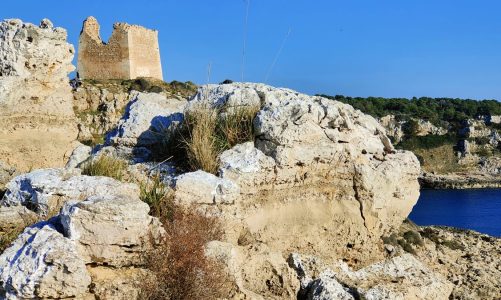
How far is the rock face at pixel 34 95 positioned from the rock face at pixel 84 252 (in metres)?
6.51

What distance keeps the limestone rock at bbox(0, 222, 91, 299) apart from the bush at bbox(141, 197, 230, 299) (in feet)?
1.65

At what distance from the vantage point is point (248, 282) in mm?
5461

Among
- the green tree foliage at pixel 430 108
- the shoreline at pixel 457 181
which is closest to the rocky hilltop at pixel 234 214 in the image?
the shoreline at pixel 457 181

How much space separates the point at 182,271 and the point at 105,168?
2.06 m

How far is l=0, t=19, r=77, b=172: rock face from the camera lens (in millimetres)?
10438

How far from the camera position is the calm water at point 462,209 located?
120ft

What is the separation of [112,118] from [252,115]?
2824 cm

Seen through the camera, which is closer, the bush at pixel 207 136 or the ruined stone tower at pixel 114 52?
the bush at pixel 207 136

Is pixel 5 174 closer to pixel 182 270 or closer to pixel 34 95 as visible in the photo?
pixel 34 95

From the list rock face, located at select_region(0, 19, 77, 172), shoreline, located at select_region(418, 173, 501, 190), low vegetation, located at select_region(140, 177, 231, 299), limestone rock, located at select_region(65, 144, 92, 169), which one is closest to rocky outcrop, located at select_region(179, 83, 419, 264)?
low vegetation, located at select_region(140, 177, 231, 299)

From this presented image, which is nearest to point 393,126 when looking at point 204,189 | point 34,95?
point 34,95

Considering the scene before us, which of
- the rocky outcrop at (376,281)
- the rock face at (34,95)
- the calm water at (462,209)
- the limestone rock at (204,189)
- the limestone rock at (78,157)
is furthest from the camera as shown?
the calm water at (462,209)

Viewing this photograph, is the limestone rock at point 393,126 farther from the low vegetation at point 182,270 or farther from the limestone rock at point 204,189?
the low vegetation at point 182,270

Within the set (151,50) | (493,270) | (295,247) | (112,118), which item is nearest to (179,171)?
(295,247)
